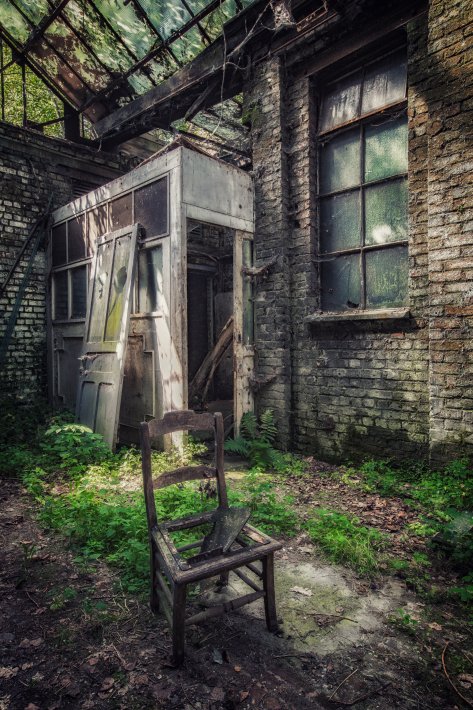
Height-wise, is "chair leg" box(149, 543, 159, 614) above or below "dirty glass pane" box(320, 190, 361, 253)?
below

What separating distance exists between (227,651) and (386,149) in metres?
4.90

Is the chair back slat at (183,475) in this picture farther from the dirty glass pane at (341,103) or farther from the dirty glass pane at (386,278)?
the dirty glass pane at (341,103)

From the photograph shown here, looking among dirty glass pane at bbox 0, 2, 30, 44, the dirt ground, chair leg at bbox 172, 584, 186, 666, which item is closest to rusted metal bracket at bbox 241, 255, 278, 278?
the dirt ground

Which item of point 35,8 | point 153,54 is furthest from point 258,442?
point 35,8

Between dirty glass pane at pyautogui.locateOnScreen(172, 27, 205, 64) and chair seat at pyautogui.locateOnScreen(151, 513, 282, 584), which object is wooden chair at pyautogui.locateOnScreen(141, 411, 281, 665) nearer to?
chair seat at pyautogui.locateOnScreen(151, 513, 282, 584)

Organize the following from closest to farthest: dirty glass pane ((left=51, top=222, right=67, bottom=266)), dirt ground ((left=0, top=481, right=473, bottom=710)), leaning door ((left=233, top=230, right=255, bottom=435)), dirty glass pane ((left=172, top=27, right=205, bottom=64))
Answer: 1. dirt ground ((left=0, top=481, right=473, bottom=710))
2. leaning door ((left=233, top=230, right=255, bottom=435))
3. dirty glass pane ((left=172, top=27, right=205, bottom=64))
4. dirty glass pane ((left=51, top=222, right=67, bottom=266))

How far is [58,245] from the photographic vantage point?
7.18m

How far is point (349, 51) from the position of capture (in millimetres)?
4664

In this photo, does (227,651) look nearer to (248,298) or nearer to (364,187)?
(248,298)

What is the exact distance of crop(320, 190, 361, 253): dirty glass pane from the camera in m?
4.88

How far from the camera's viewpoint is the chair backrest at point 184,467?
2.25 m

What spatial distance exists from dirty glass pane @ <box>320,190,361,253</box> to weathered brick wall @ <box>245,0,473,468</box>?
0.15 metres

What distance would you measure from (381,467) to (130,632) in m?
3.05

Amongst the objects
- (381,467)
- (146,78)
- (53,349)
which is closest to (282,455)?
(381,467)
